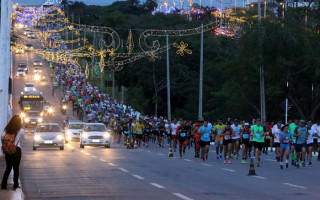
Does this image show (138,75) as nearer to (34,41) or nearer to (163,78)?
(163,78)

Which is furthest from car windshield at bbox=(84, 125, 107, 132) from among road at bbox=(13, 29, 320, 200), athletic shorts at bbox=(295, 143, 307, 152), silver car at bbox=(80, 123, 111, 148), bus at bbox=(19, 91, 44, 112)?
bus at bbox=(19, 91, 44, 112)

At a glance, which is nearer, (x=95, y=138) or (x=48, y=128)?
(x=48, y=128)

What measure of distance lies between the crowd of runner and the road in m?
1.00

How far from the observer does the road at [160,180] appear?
714 inches

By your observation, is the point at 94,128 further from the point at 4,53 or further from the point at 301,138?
the point at 301,138

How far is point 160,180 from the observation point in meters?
22.3

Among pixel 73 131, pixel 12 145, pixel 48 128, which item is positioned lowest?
pixel 73 131

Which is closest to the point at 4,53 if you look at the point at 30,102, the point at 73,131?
the point at 73,131

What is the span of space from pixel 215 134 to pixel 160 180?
45.7 ft

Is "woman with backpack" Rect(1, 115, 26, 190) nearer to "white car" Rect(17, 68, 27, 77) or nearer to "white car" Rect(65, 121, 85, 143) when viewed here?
"white car" Rect(65, 121, 85, 143)

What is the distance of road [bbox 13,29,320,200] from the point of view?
59.5 feet

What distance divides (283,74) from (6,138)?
4533 cm

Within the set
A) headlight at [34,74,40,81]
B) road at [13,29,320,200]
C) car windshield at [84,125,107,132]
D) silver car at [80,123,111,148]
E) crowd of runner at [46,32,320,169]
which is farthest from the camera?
headlight at [34,74,40,81]

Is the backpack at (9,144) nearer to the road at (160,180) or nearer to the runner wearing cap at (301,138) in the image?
the road at (160,180)
